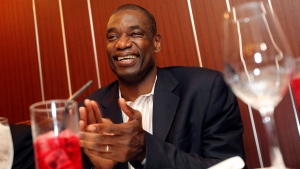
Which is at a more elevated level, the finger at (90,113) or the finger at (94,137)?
the finger at (90,113)

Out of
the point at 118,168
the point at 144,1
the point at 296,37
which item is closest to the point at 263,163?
the point at 296,37

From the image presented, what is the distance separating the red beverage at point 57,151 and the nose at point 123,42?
0.98 metres

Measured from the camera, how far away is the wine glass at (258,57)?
0.50 m

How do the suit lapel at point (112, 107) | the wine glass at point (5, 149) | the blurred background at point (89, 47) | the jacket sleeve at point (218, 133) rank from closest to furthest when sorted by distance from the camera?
the wine glass at point (5, 149) → the jacket sleeve at point (218, 133) → the suit lapel at point (112, 107) → the blurred background at point (89, 47)

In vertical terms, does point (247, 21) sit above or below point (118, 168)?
above

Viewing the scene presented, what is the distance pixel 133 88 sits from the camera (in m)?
1.59

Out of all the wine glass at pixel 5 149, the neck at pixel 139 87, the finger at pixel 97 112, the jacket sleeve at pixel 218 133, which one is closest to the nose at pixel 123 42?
the neck at pixel 139 87

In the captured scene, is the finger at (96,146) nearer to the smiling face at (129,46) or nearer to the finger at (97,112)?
the finger at (97,112)

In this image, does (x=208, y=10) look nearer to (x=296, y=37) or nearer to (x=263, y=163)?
(x=296, y=37)

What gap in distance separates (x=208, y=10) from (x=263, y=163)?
0.95 metres

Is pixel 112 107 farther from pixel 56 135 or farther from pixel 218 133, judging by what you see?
pixel 56 135

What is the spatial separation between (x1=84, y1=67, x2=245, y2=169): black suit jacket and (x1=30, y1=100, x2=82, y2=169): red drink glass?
24.0 inches

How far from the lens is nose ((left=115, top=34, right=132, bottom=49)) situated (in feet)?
4.95

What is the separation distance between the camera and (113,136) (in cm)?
86
